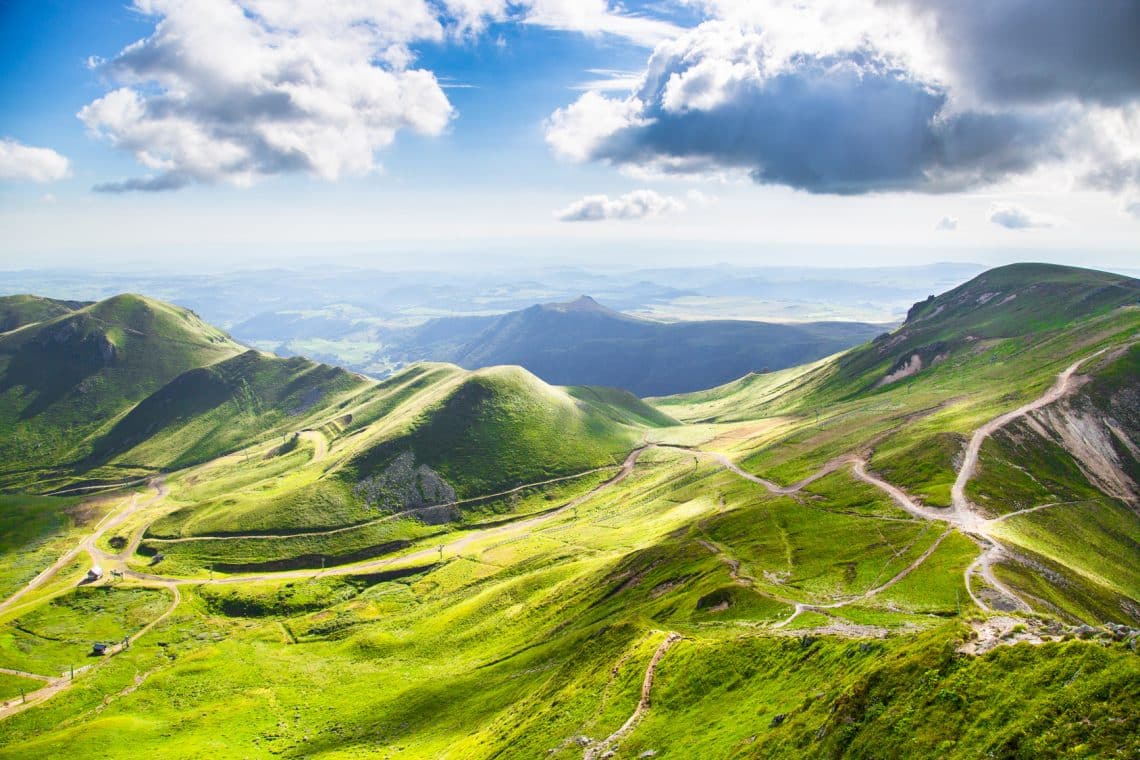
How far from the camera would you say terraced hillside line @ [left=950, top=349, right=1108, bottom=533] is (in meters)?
102

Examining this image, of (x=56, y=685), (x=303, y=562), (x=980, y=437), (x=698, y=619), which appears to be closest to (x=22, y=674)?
(x=56, y=685)

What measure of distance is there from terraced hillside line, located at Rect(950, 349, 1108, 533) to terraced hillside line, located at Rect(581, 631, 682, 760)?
60.0 m

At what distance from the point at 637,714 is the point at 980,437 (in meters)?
118

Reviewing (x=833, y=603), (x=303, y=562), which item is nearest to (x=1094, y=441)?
(x=833, y=603)

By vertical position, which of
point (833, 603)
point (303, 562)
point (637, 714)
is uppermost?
point (833, 603)

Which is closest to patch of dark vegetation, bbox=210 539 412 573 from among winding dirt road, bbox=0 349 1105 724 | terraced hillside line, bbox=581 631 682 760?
winding dirt road, bbox=0 349 1105 724

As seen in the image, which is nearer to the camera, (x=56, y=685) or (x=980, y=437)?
(x=56, y=685)

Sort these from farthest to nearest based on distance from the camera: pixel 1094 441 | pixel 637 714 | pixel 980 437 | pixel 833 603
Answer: pixel 1094 441, pixel 980 437, pixel 833 603, pixel 637 714

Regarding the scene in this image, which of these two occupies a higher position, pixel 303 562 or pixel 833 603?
pixel 833 603

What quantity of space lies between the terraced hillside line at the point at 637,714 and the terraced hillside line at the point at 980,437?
60045mm

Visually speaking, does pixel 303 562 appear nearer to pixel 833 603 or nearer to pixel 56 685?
pixel 56 685

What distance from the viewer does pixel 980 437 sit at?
443 ft

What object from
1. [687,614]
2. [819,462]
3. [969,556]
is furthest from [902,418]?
[687,614]

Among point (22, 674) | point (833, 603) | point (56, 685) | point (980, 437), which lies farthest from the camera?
point (980, 437)
